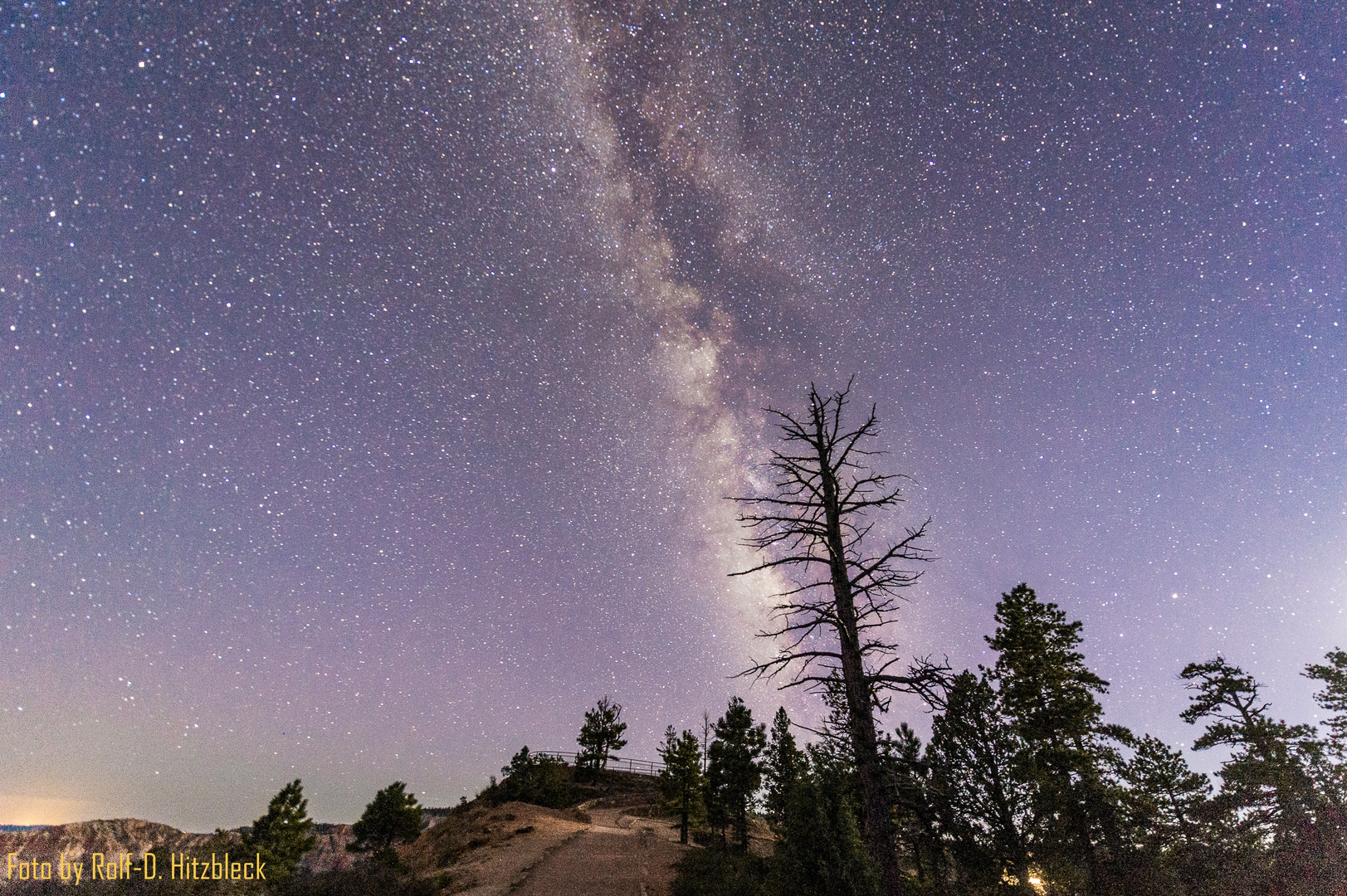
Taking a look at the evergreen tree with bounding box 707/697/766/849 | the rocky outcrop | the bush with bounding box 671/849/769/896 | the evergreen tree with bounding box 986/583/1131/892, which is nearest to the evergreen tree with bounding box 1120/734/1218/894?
the evergreen tree with bounding box 986/583/1131/892

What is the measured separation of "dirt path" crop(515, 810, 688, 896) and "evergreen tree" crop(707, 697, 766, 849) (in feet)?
13.3

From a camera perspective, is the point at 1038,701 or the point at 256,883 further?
the point at 1038,701

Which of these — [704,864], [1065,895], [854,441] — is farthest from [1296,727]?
[854,441]

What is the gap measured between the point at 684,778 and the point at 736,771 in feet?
12.6

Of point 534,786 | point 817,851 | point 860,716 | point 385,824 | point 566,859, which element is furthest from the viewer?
point 385,824

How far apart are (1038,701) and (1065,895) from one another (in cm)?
908

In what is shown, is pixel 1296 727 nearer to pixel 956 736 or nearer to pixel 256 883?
pixel 956 736

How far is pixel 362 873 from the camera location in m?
19.3

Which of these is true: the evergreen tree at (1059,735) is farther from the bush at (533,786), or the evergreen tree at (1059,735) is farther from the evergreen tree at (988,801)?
the bush at (533,786)

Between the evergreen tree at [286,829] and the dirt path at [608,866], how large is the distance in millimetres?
37146

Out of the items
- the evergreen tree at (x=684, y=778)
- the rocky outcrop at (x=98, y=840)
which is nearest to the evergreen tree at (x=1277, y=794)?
the evergreen tree at (x=684, y=778)

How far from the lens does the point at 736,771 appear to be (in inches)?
1390

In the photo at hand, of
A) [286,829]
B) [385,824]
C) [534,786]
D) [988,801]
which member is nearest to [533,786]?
[534,786]

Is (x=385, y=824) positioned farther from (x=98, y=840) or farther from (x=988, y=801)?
(x=98, y=840)
